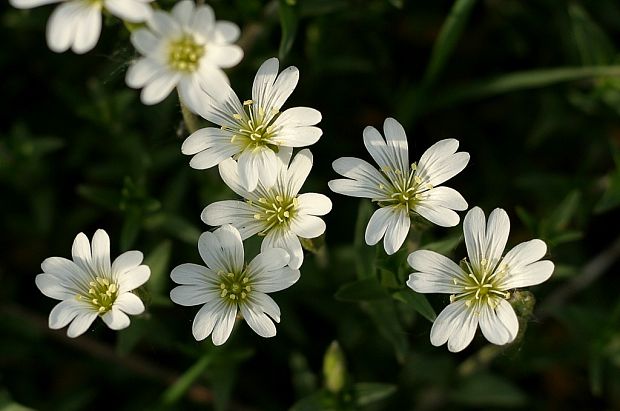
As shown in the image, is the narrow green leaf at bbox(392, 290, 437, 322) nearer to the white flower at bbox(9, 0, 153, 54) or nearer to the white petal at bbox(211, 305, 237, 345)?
the white petal at bbox(211, 305, 237, 345)

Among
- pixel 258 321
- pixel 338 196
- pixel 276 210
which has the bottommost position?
pixel 258 321

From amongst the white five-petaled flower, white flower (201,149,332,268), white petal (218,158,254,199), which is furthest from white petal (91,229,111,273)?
white petal (218,158,254,199)

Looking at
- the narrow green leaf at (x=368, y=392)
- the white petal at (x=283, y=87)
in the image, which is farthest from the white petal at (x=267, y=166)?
the narrow green leaf at (x=368, y=392)

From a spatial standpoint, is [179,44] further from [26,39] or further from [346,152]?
[26,39]

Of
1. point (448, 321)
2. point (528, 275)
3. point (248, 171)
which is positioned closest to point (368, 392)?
point (448, 321)

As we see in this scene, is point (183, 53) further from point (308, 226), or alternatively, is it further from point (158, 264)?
point (158, 264)

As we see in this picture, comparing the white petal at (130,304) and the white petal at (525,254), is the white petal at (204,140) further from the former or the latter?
the white petal at (525,254)

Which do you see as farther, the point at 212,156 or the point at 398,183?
the point at 398,183
